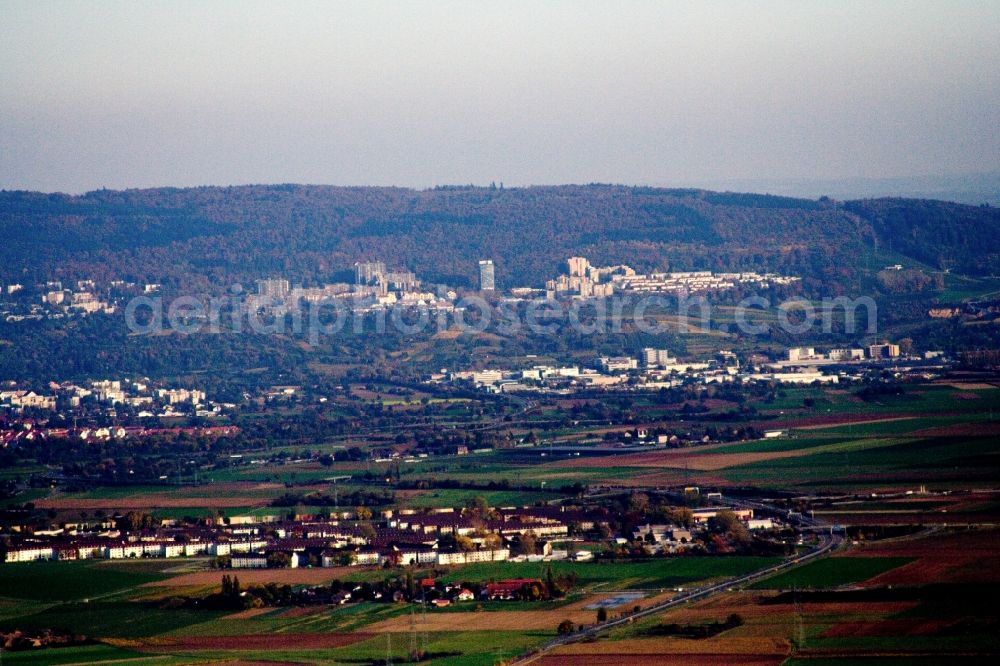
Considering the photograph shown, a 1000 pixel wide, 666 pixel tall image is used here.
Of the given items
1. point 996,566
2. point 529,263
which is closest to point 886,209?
point 529,263

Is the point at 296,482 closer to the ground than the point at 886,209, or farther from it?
closer to the ground

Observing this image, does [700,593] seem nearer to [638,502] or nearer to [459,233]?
[638,502]

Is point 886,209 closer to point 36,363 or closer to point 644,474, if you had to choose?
point 36,363

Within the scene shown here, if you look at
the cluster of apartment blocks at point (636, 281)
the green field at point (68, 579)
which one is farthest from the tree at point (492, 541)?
the cluster of apartment blocks at point (636, 281)

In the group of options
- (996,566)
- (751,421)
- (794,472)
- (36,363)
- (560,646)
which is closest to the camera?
(560,646)

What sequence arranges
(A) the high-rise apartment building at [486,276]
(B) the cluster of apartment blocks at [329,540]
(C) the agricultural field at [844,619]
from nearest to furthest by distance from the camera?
(C) the agricultural field at [844,619] < (B) the cluster of apartment blocks at [329,540] < (A) the high-rise apartment building at [486,276]

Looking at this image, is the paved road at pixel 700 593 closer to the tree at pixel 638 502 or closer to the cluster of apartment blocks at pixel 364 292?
the tree at pixel 638 502
